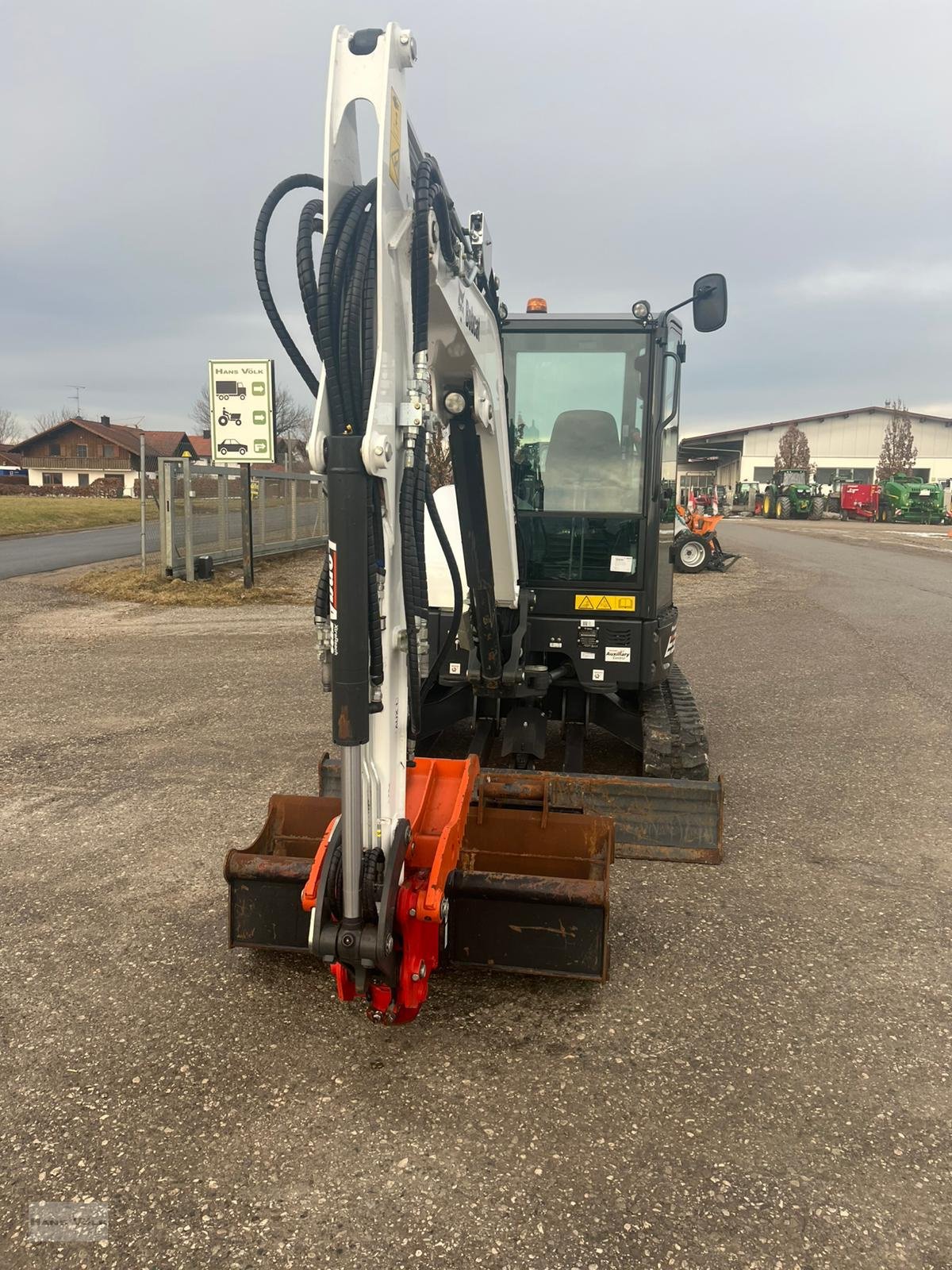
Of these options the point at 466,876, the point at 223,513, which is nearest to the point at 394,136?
the point at 466,876

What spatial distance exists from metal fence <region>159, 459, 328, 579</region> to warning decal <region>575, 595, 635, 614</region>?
24.4 ft

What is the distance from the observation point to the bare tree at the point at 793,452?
6450cm

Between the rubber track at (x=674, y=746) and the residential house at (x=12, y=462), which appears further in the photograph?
the residential house at (x=12, y=462)

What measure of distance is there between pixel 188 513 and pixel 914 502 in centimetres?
3854

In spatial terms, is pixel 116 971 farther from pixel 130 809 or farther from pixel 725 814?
pixel 725 814

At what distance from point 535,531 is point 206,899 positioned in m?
2.75

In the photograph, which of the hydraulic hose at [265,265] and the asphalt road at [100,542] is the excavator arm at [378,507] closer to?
the hydraulic hose at [265,265]

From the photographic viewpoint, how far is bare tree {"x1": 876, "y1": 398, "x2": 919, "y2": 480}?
61.6 metres

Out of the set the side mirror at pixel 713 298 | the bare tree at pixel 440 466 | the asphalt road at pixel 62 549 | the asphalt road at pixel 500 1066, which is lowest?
the asphalt road at pixel 500 1066

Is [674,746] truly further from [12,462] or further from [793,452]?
[12,462]

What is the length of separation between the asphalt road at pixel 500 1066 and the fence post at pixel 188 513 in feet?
30.4

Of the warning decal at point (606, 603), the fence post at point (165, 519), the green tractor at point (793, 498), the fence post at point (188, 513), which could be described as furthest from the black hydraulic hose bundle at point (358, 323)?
the green tractor at point (793, 498)

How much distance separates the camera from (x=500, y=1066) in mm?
3070

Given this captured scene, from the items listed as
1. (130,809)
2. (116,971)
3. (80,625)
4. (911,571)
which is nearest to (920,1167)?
(116,971)
